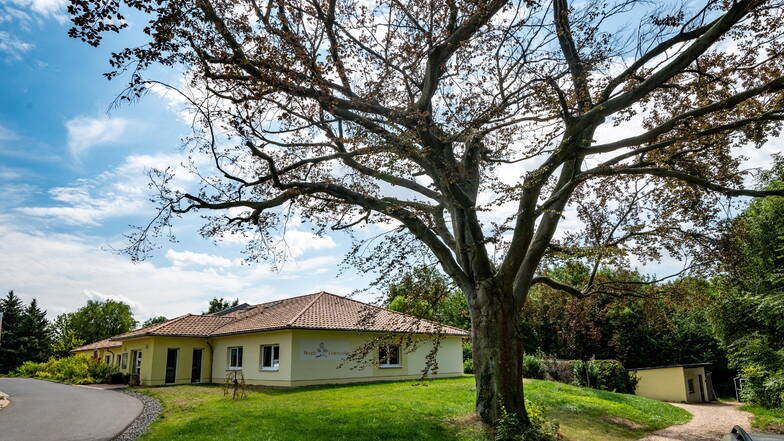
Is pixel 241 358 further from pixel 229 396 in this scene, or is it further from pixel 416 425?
pixel 416 425

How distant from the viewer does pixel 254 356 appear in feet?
73.8

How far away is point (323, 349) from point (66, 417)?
10.3 metres

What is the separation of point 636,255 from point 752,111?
4.49 meters

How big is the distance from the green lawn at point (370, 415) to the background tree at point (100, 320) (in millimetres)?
47518

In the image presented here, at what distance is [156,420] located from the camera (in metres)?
12.1

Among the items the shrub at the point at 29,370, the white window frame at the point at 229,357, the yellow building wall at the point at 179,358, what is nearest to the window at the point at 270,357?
the white window frame at the point at 229,357

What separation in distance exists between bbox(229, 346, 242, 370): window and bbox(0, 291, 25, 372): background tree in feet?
130

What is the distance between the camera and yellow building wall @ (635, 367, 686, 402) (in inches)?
1041

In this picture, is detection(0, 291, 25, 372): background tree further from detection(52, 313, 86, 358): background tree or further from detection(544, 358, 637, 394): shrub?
detection(544, 358, 637, 394): shrub

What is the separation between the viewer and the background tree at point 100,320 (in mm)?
56531

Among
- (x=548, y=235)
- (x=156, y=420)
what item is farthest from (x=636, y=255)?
(x=156, y=420)

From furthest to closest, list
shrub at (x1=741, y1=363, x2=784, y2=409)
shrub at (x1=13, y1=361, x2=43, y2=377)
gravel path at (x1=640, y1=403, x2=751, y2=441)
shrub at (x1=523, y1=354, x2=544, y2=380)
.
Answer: shrub at (x1=13, y1=361, x2=43, y2=377) → shrub at (x1=523, y1=354, x2=544, y2=380) → shrub at (x1=741, y1=363, x2=784, y2=409) → gravel path at (x1=640, y1=403, x2=751, y2=441)

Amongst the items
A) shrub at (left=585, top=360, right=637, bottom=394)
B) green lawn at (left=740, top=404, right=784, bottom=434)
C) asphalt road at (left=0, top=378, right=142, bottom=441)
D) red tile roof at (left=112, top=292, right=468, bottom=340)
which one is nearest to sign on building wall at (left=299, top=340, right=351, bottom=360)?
A: red tile roof at (left=112, top=292, right=468, bottom=340)

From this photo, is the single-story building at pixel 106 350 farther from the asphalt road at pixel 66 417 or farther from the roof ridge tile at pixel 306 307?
the roof ridge tile at pixel 306 307
